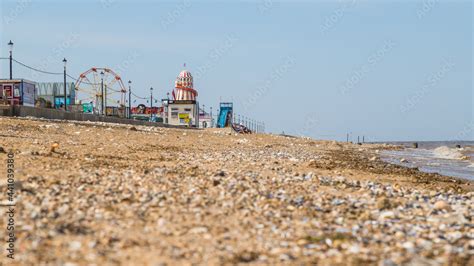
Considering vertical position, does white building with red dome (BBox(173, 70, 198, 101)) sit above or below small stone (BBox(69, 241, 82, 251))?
above

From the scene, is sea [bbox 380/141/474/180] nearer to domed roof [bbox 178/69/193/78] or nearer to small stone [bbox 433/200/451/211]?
small stone [bbox 433/200/451/211]

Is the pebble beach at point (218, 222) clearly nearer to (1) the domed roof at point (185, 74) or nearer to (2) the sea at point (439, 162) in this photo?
(2) the sea at point (439, 162)

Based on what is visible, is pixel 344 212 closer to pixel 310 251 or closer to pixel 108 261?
pixel 310 251

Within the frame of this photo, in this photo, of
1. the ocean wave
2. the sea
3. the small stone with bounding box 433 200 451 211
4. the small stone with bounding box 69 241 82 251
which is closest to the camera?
the small stone with bounding box 69 241 82 251

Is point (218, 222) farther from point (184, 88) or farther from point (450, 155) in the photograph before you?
point (184, 88)

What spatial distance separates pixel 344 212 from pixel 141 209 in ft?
9.23

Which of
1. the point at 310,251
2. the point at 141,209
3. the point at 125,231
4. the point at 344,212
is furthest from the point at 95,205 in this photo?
the point at 344,212

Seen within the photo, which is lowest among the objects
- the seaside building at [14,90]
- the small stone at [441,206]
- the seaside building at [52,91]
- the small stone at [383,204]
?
the small stone at [441,206]

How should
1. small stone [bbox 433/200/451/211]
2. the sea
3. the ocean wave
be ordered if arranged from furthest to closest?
the ocean wave, the sea, small stone [bbox 433/200/451/211]

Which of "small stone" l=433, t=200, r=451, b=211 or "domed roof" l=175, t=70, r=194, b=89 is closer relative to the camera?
"small stone" l=433, t=200, r=451, b=211

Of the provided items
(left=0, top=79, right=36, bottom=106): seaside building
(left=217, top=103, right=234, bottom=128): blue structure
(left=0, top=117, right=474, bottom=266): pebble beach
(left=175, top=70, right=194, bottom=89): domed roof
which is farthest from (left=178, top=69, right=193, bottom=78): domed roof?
(left=0, top=117, right=474, bottom=266): pebble beach

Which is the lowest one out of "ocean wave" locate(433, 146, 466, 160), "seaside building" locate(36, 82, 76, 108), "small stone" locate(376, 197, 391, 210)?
"ocean wave" locate(433, 146, 466, 160)

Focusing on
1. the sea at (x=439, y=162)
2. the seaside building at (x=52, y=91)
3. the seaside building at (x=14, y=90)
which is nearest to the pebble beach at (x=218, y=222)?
the sea at (x=439, y=162)

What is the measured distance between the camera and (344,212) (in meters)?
7.73
